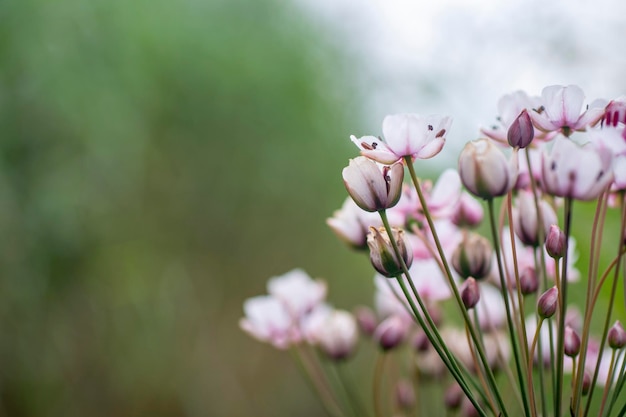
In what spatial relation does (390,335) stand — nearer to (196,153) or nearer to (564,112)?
(564,112)

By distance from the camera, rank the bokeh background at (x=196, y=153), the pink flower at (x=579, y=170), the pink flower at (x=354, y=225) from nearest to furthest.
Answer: the pink flower at (x=579, y=170) → the pink flower at (x=354, y=225) → the bokeh background at (x=196, y=153)

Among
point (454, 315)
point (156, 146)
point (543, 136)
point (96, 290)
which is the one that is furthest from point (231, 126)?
point (543, 136)

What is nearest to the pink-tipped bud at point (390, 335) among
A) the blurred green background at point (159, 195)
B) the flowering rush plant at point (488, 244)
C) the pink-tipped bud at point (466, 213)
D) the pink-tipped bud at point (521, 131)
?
the flowering rush plant at point (488, 244)

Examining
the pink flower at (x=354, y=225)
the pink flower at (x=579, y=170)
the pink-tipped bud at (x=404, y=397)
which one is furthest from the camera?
the pink-tipped bud at (x=404, y=397)

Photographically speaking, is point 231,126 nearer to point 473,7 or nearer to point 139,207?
point 139,207

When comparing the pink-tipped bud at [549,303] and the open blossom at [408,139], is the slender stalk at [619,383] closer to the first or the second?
the pink-tipped bud at [549,303]

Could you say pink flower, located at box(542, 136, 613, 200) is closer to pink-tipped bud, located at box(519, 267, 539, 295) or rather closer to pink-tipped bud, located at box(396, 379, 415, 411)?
pink-tipped bud, located at box(519, 267, 539, 295)

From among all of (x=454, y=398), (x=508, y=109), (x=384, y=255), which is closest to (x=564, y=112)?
(x=508, y=109)

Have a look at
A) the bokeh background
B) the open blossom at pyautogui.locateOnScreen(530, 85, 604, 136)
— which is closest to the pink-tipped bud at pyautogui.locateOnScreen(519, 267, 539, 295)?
the open blossom at pyautogui.locateOnScreen(530, 85, 604, 136)
